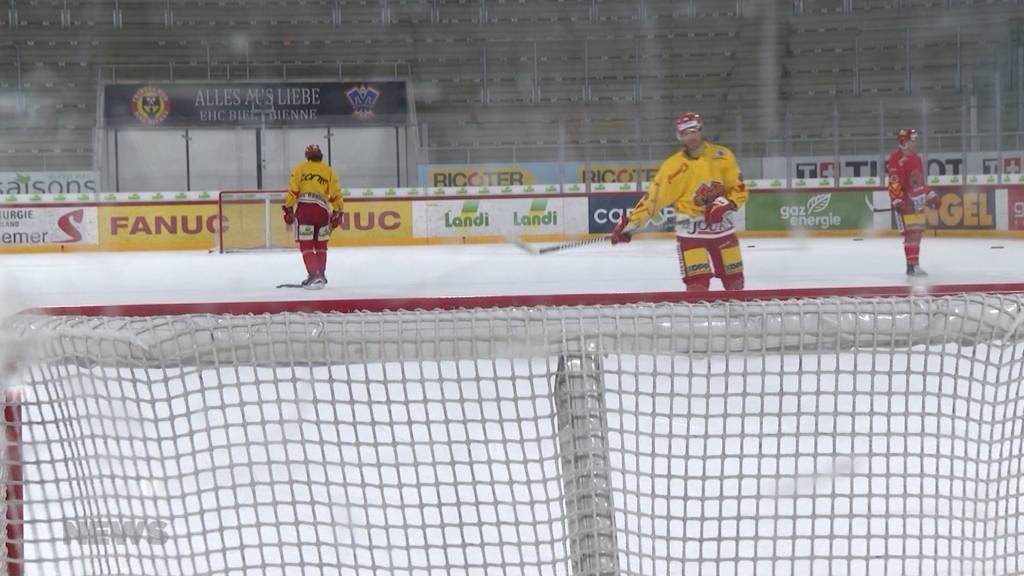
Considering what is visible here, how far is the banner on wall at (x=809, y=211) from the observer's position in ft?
38.0

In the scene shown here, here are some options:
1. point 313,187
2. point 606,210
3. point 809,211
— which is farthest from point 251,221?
point 809,211

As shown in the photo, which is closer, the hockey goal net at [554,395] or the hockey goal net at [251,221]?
the hockey goal net at [554,395]

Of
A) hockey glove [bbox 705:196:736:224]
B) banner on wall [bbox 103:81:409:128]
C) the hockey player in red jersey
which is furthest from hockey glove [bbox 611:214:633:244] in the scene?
banner on wall [bbox 103:81:409:128]

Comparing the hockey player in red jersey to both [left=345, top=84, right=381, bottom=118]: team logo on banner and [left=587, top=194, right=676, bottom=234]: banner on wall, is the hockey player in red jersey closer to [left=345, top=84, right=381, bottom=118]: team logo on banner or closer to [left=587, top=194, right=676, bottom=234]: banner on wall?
[left=587, top=194, right=676, bottom=234]: banner on wall

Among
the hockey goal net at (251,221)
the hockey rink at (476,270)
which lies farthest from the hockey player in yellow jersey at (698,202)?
the hockey goal net at (251,221)

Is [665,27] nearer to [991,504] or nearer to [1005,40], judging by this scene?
[1005,40]

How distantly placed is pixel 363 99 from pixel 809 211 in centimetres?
514

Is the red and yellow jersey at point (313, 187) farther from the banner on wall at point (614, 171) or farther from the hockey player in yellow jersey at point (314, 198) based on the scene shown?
the banner on wall at point (614, 171)

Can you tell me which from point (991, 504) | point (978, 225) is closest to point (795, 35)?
point (978, 225)

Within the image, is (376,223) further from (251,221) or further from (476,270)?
(476,270)

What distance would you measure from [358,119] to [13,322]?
12416 mm

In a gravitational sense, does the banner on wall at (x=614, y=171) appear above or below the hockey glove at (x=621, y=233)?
above

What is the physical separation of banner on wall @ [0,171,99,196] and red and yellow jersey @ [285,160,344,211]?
5.29 m

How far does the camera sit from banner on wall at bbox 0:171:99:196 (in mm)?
11492
